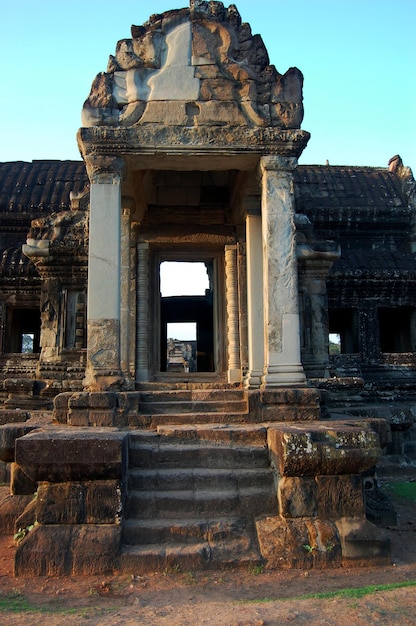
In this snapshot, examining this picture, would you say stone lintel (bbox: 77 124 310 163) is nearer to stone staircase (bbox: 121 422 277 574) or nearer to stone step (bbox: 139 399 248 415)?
stone step (bbox: 139 399 248 415)

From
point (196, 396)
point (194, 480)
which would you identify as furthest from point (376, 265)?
point (194, 480)

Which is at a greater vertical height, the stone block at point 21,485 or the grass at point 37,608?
the stone block at point 21,485

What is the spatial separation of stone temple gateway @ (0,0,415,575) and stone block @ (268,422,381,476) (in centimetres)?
2

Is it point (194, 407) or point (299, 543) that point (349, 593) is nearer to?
point (299, 543)

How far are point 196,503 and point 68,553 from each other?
129cm

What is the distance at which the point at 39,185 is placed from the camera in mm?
14109

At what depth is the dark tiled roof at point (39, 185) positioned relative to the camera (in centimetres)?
1337

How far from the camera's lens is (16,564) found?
4.79 m

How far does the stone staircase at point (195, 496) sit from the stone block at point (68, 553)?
5.9 inches

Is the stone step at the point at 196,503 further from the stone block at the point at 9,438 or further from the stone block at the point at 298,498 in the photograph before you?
the stone block at the point at 9,438

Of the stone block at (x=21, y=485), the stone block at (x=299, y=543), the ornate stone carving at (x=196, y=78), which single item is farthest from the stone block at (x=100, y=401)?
the ornate stone carving at (x=196, y=78)

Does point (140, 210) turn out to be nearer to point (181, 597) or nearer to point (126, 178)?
point (126, 178)

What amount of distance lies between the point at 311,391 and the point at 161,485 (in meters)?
2.24

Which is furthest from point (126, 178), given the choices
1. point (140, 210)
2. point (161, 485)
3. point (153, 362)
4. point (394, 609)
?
point (394, 609)
